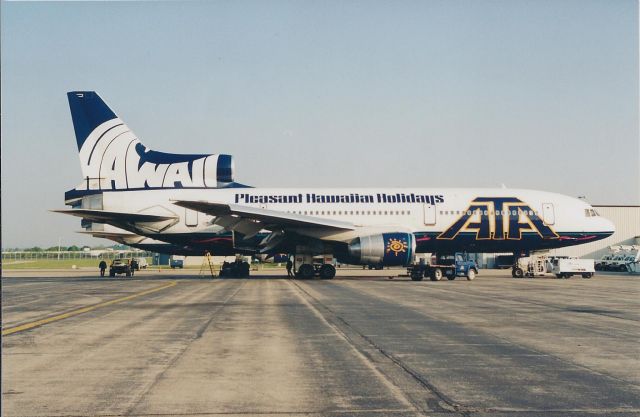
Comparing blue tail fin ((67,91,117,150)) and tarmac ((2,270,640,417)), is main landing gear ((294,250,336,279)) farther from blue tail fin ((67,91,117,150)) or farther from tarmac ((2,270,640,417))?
tarmac ((2,270,640,417))

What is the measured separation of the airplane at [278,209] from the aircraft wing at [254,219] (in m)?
0.18

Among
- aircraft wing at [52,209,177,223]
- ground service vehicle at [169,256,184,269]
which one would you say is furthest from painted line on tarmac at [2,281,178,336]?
ground service vehicle at [169,256,184,269]

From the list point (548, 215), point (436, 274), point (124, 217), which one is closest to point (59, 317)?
point (124, 217)

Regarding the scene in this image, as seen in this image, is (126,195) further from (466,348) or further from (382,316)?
(466,348)

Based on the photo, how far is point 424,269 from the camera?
37.2 metres

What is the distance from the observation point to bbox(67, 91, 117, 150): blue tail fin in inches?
1510

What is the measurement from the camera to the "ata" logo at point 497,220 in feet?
120

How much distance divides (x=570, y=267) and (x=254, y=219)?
22233 mm

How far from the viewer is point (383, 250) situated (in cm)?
3322

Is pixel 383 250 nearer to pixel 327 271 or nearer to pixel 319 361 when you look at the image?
pixel 327 271

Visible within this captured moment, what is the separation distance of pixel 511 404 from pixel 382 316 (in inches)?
369

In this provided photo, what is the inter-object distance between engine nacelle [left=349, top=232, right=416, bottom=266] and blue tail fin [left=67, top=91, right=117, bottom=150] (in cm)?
1748

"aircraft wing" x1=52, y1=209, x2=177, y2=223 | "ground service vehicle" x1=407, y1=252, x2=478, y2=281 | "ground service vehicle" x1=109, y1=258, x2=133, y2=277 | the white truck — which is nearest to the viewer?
"aircraft wing" x1=52, y1=209, x2=177, y2=223

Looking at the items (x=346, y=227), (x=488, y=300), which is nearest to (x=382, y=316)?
(x=488, y=300)
